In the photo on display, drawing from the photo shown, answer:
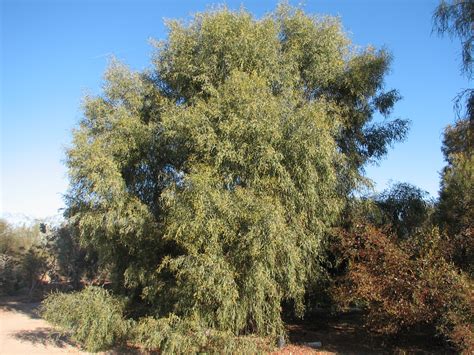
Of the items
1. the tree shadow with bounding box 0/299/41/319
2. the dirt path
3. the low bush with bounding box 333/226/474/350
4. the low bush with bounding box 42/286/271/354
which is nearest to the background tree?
the low bush with bounding box 333/226/474/350

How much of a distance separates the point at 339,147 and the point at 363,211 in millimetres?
2058

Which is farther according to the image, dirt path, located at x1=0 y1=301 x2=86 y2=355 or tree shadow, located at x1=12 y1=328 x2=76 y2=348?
tree shadow, located at x1=12 y1=328 x2=76 y2=348

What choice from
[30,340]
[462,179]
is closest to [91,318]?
[30,340]

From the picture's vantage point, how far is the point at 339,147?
12.7 meters

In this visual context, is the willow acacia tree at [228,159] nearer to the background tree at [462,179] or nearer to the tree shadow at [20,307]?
the background tree at [462,179]

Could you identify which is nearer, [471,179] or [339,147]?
[339,147]

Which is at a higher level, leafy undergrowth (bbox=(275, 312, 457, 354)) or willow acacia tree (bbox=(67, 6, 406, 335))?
willow acacia tree (bbox=(67, 6, 406, 335))

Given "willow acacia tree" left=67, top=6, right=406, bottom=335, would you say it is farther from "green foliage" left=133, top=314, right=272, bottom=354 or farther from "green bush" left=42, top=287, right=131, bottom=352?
"green bush" left=42, top=287, right=131, bottom=352

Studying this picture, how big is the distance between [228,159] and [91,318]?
4982 millimetres

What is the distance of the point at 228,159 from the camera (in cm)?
925

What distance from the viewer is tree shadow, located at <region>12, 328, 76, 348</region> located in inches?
429

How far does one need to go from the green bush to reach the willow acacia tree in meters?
0.76

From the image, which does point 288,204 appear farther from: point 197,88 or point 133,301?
point 133,301

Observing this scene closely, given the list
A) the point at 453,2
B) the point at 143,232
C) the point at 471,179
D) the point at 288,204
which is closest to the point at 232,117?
the point at 288,204
